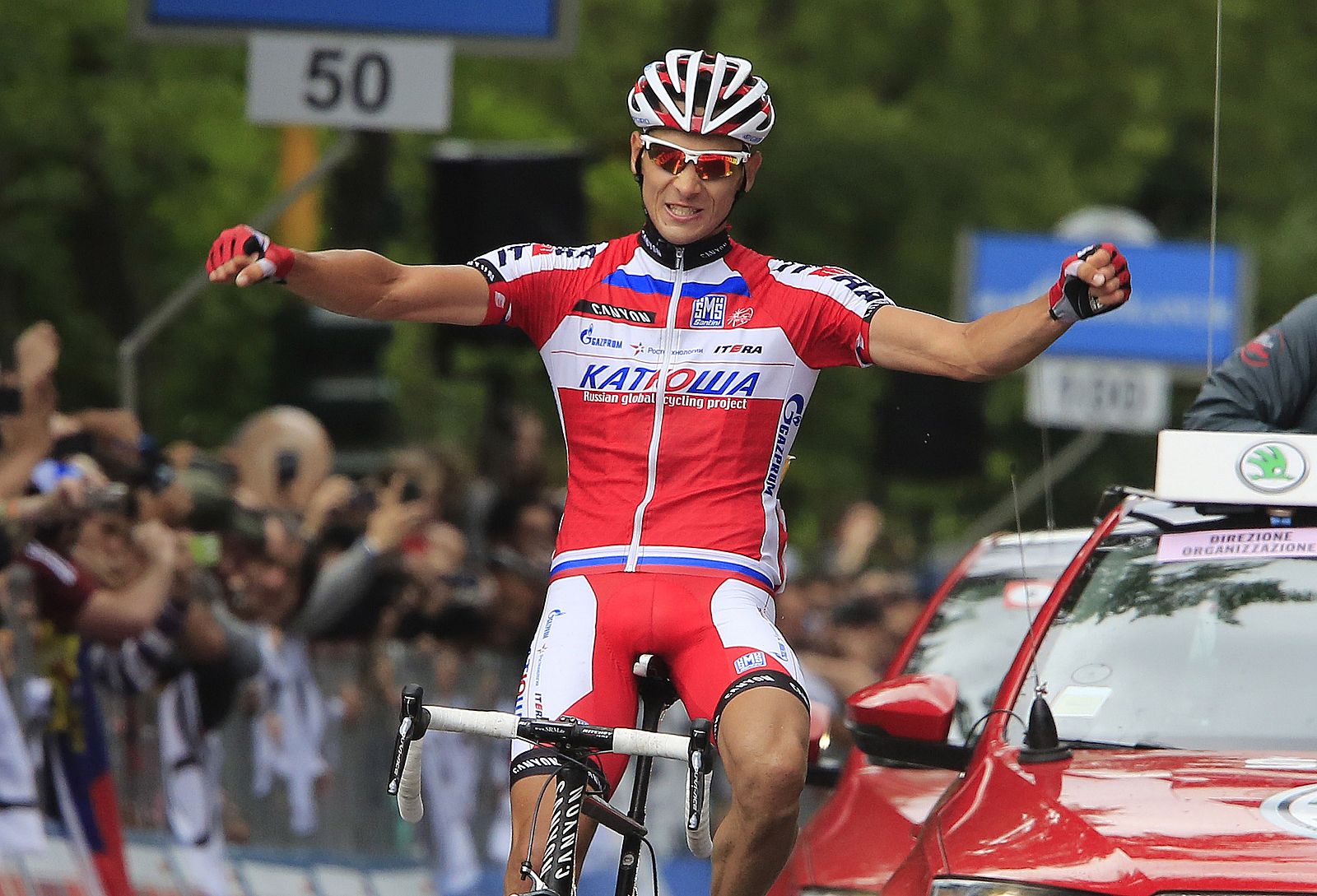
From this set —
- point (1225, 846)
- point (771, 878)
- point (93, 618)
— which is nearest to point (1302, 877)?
point (1225, 846)

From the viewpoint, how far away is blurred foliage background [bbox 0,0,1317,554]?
1720cm

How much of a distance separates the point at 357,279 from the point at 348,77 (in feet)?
19.0

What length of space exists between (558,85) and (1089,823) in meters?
20.8

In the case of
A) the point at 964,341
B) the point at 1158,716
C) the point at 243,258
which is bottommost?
the point at 1158,716

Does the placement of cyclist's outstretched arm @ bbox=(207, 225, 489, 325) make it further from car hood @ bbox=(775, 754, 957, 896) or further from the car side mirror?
car hood @ bbox=(775, 754, 957, 896)

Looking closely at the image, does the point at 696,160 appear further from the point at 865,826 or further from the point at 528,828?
the point at 865,826

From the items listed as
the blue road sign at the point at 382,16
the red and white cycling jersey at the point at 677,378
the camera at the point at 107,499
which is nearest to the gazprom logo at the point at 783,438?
the red and white cycling jersey at the point at 677,378

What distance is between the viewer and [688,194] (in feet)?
18.4

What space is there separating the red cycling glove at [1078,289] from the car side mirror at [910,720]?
3.70ft

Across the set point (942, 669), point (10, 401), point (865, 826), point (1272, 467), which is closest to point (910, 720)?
point (1272, 467)

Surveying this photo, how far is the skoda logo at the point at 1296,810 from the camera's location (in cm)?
484

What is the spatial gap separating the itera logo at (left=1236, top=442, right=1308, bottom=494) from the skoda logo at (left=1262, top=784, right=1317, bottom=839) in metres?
0.94

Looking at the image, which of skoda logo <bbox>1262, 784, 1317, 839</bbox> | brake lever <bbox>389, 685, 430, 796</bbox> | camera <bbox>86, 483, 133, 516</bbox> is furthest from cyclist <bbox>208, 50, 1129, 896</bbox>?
camera <bbox>86, 483, 133, 516</bbox>

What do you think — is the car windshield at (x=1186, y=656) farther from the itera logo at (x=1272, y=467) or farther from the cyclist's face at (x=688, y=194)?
the cyclist's face at (x=688, y=194)
